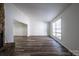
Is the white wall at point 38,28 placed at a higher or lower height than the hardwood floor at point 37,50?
higher

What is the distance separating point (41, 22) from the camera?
12.7 metres

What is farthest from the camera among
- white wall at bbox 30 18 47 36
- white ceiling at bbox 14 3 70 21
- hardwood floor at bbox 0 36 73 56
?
white wall at bbox 30 18 47 36

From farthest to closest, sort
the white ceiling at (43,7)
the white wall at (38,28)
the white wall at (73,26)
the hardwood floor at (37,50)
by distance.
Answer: the white wall at (38,28)
the white ceiling at (43,7)
the hardwood floor at (37,50)
the white wall at (73,26)

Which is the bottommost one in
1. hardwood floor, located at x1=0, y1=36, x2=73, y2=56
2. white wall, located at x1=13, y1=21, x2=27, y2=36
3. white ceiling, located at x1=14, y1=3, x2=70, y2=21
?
hardwood floor, located at x1=0, y1=36, x2=73, y2=56

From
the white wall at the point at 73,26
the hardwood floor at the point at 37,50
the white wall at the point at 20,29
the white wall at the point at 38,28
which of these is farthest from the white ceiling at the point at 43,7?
the white wall at the point at 20,29

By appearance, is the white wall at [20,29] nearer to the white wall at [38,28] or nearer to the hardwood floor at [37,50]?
the white wall at [38,28]

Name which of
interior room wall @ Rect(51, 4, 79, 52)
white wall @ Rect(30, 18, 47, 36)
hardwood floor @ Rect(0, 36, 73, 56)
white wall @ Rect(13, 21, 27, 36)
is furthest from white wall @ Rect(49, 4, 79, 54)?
white wall @ Rect(13, 21, 27, 36)

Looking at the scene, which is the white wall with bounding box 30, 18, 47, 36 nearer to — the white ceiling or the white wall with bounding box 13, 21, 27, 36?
the white wall with bounding box 13, 21, 27, 36

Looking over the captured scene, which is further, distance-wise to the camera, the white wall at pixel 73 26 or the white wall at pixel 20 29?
the white wall at pixel 20 29

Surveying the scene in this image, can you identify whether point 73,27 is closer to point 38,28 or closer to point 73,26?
point 73,26

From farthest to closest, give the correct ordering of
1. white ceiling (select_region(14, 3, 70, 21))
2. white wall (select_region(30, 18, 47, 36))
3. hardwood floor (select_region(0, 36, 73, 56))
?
white wall (select_region(30, 18, 47, 36)), white ceiling (select_region(14, 3, 70, 21)), hardwood floor (select_region(0, 36, 73, 56))

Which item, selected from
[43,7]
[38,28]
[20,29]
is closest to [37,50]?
[43,7]

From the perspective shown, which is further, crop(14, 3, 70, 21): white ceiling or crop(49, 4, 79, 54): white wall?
crop(14, 3, 70, 21): white ceiling

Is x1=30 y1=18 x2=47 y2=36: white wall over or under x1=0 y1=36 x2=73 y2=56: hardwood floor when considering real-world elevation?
over
